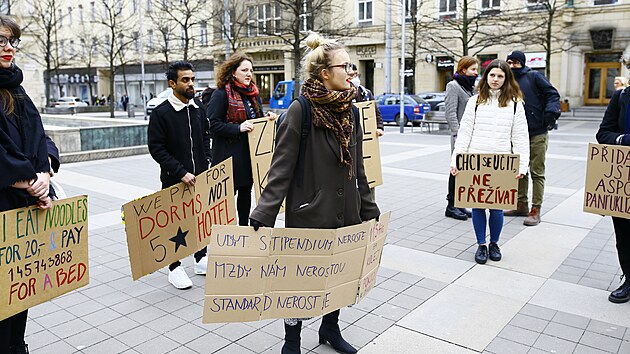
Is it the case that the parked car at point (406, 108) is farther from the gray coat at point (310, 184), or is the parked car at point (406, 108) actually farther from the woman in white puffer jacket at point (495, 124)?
the gray coat at point (310, 184)

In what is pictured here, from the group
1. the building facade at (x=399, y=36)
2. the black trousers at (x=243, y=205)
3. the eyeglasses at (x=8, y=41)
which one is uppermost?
the building facade at (x=399, y=36)

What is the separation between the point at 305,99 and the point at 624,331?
2955mm

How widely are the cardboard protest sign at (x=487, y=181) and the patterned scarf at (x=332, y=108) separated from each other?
2.70m

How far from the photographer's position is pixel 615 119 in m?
4.70

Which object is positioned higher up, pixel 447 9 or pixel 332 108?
pixel 447 9

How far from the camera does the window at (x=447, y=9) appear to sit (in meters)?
35.9

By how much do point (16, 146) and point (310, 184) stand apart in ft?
5.33

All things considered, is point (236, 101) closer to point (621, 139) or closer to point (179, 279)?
point (179, 279)

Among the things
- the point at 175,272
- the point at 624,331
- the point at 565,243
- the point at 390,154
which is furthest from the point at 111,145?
the point at 624,331

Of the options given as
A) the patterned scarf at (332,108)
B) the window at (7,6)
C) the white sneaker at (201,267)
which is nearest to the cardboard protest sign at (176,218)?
the white sneaker at (201,267)

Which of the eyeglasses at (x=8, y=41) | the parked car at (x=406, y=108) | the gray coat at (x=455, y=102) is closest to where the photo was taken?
the eyeglasses at (x=8, y=41)

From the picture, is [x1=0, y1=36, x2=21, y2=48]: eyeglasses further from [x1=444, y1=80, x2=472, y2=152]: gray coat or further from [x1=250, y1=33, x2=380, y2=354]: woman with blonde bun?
[x1=444, y1=80, x2=472, y2=152]: gray coat

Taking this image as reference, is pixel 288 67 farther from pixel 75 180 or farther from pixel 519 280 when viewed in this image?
pixel 519 280

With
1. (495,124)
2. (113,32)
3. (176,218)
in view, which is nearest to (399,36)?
(113,32)
